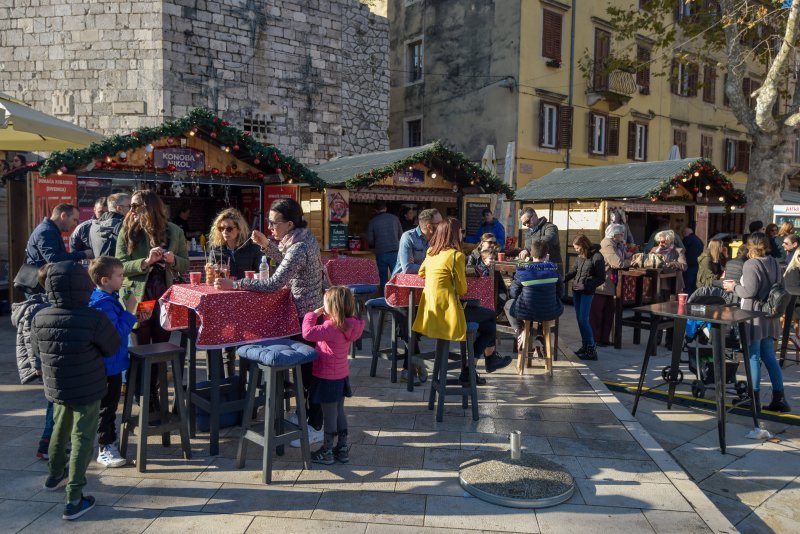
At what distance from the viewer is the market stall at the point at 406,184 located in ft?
38.3

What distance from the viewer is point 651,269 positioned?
10406 mm

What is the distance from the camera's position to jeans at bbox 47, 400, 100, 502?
358 centimetres

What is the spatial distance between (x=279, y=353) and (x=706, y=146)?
27.3 meters

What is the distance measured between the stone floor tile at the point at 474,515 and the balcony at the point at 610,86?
1948 centimetres

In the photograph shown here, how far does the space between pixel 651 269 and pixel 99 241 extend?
831 centimetres

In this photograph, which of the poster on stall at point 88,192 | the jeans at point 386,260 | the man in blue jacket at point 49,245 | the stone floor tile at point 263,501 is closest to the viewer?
the stone floor tile at point 263,501

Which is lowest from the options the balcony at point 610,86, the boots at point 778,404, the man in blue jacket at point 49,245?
the boots at point 778,404

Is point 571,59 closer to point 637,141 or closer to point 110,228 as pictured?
point 637,141

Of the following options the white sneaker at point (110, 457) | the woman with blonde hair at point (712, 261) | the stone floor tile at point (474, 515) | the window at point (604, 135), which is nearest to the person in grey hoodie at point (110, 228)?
the white sneaker at point (110, 457)

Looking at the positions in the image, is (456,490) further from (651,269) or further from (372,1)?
(372,1)

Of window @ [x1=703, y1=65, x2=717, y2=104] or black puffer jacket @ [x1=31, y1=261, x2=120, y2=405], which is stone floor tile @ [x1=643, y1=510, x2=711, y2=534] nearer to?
black puffer jacket @ [x1=31, y1=261, x2=120, y2=405]

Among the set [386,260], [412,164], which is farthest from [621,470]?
[412,164]

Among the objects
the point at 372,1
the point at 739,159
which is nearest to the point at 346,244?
the point at 372,1

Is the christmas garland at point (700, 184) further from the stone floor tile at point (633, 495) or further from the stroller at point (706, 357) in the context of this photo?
the stone floor tile at point (633, 495)
